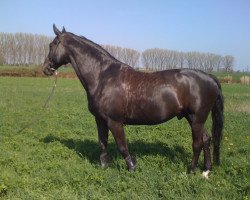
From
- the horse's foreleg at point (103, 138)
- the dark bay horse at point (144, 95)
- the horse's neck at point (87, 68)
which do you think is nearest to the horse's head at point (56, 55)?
the horse's neck at point (87, 68)

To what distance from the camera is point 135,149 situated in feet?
25.8

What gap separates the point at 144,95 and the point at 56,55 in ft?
6.39

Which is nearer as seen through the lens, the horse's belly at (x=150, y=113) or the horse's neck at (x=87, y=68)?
the horse's belly at (x=150, y=113)

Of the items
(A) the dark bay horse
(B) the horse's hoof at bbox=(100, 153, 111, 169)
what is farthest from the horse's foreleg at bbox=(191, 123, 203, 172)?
(B) the horse's hoof at bbox=(100, 153, 111, 169)

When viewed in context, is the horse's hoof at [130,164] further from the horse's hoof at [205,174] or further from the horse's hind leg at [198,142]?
the horse's hoof at [205,174]

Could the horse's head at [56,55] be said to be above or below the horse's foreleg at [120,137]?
above

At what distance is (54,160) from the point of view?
22.7 feet

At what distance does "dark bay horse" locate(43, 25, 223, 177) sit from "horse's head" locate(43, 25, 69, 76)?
388 mm

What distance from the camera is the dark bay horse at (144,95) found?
242 inches

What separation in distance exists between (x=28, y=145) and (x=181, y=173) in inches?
158

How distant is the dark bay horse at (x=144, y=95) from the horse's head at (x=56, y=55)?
0.39m

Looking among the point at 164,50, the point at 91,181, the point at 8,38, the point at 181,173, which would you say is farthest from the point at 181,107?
the point at 164,50

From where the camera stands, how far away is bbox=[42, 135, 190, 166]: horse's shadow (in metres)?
7.32

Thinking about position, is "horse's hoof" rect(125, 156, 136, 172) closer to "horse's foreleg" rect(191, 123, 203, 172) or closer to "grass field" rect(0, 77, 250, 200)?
"grass field" rect(0, 77, 250, 200)
